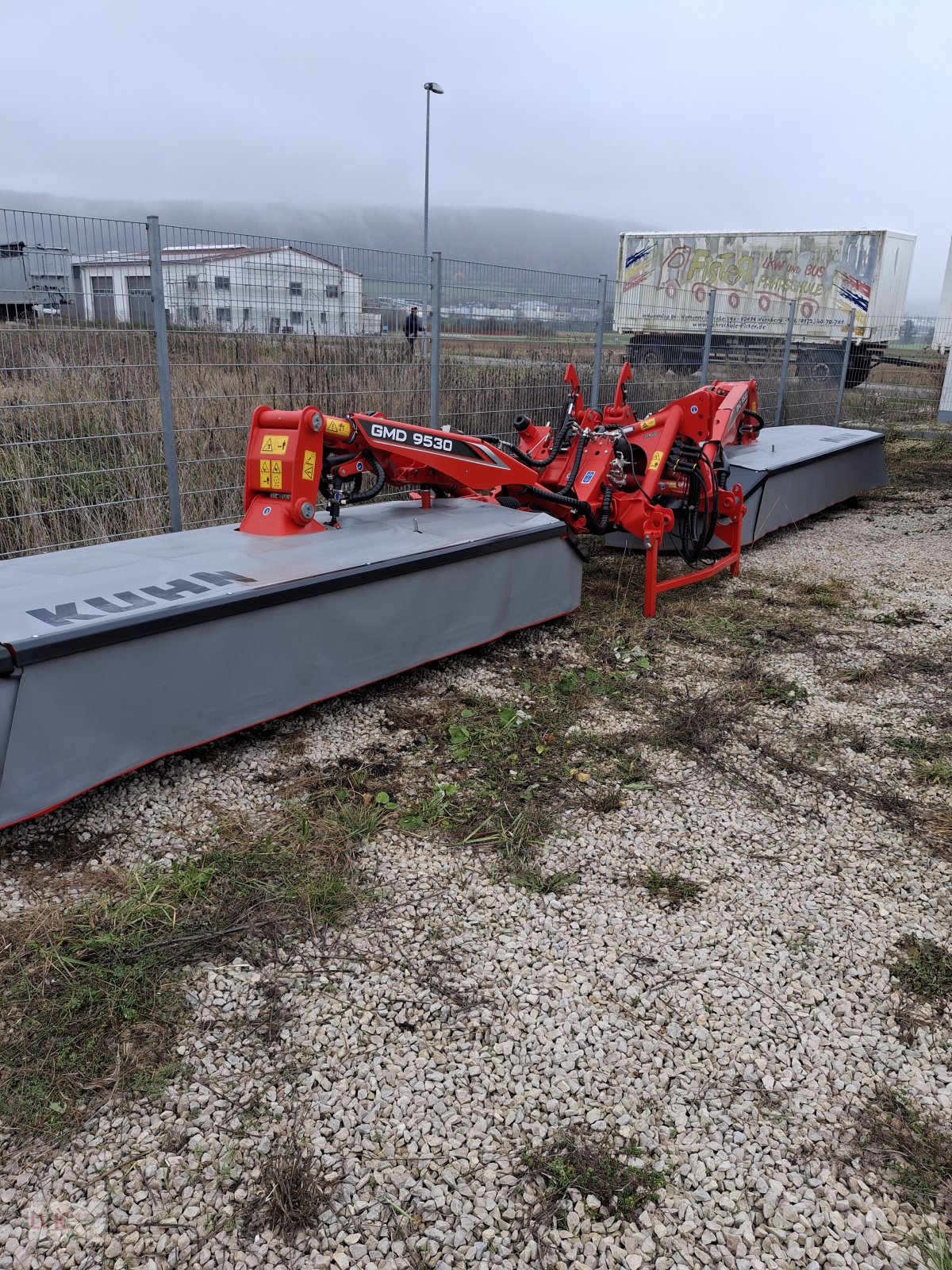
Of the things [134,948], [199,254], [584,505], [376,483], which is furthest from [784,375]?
[134,948]

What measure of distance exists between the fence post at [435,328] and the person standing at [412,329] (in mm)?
111

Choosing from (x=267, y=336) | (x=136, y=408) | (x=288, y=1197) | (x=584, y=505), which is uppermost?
(x=267, y=336)

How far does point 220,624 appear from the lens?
3424mm

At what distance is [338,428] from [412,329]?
314 cm

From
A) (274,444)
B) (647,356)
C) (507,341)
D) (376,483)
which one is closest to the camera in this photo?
(274,444)

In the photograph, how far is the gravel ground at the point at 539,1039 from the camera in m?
1.90

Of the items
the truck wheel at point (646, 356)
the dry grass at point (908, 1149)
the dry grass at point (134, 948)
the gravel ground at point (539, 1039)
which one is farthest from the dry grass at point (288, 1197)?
the truck wheel at point (646, 356)

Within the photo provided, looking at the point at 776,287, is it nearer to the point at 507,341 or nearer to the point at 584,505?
the point at 507,341

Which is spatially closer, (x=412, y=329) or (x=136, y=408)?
(x=136, y=408)

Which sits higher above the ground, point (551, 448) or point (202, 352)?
point (202, 352)

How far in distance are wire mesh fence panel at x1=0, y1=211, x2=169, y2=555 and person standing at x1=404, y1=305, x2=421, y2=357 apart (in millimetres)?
2012

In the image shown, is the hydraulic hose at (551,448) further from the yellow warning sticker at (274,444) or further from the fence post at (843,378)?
the fence post at (843,378)

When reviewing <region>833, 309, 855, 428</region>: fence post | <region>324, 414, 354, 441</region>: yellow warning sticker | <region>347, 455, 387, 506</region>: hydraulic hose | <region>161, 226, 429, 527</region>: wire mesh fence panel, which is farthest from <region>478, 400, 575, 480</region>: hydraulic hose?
<region>833, 309, 855, 428</region>: fence post

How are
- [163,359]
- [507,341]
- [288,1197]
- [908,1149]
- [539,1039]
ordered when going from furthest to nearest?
[507,341] < [163,359] < [539,1039] < [908,1149] < [288,1197]
